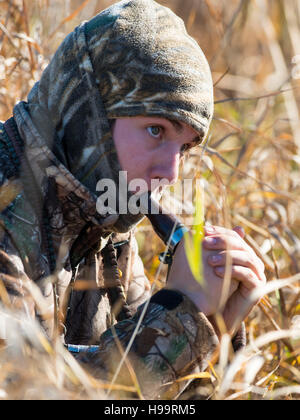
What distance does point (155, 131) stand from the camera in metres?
2.18

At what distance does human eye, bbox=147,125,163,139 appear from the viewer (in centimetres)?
217

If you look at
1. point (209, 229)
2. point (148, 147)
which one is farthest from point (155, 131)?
point (209, 229)

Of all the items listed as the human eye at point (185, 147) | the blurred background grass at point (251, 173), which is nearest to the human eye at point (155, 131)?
the human eye at point (185, 147)

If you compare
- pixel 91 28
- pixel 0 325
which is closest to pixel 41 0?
pixel 91 28

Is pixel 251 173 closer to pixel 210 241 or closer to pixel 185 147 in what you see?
pixel 185 147

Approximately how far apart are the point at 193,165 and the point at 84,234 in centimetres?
139

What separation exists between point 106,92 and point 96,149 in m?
0.21

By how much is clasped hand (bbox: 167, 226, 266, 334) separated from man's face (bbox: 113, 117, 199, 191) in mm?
269

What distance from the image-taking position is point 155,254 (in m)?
3.42

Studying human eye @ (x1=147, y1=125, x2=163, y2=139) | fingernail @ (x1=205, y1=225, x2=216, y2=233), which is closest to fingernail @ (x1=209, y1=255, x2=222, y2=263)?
fingernail @ (x1=205, y1=225, x2=216, y2=233)

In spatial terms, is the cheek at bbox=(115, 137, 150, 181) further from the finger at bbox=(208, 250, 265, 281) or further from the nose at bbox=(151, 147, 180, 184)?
the finger at bbox=(208, 250, 265, 281)

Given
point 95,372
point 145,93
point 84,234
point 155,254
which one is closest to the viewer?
point 95,372
